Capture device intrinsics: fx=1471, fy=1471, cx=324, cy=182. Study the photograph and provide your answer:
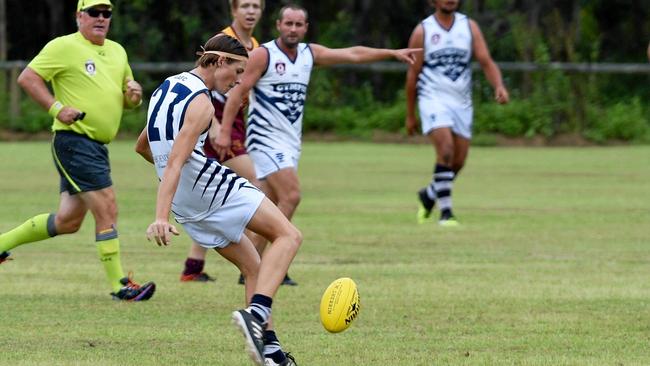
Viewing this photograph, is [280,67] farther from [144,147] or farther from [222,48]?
[222,48]

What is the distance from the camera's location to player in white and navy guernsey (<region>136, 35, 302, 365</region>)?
705 cm

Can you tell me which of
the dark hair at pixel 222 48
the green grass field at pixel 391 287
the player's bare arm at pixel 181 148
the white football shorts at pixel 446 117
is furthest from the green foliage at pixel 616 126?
the player's bare arm at pixel 181 148

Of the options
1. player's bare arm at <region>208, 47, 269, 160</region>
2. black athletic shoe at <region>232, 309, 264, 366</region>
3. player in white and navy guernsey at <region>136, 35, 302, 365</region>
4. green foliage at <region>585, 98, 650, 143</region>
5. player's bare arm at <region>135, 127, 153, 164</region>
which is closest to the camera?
black athletic shoe at <region>232, 309, 264, 366</region>

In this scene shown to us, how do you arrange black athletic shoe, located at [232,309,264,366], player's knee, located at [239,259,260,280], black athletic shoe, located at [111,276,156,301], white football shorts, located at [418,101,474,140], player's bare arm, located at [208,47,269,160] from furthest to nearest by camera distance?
white football shorts, located at [418,101,474,140] < player's bare arm, located at [208,47,269,160] < black athletic shoe, located at [111,276,156,301] < player's knee, located at [239,259,260,280] < black athletic shoe, located at [232,309,264,366]

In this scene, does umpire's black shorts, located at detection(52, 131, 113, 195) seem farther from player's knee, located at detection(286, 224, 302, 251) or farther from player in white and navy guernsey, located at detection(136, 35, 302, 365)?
player's knee, located at detection(286, 224, 302, 251)

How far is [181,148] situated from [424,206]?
8768mm

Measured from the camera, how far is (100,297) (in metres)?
9.93

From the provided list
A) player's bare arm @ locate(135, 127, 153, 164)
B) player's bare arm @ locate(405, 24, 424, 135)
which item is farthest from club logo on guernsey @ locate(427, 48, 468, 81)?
player's bare arm @ locate(135, 127, 153, 164)

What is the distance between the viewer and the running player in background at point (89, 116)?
978cm

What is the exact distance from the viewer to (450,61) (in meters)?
15.4

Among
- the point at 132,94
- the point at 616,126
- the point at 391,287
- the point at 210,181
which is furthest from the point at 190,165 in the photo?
the point at 616,126

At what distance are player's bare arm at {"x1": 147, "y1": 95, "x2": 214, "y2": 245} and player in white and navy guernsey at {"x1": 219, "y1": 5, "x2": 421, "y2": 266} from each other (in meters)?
3.57

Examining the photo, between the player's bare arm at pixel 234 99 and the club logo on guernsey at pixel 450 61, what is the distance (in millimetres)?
4869

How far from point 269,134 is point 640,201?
814 cm
